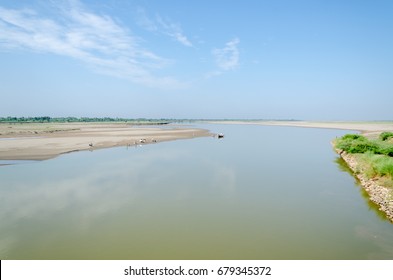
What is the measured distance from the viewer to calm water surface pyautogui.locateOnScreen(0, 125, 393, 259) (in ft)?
31.2

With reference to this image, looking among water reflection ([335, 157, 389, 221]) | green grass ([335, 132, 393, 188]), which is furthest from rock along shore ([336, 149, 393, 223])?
green grass ([335, 132, 393, 188])

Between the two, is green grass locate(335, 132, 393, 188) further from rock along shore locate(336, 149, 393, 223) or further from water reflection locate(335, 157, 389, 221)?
water reflection locate(335, 157, 389, 221)

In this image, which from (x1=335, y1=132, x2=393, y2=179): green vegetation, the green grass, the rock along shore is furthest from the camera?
(x1=335, y1=132, x2=393, y2=179): green vegetation

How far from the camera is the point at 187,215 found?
41.8 ft

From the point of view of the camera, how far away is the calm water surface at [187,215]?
374 inches

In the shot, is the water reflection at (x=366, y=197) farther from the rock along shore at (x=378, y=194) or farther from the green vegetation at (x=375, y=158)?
the green vegetation at (x=375, y=158)

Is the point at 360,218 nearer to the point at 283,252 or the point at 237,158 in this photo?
the point at 283,252

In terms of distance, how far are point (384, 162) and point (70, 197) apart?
740 inches

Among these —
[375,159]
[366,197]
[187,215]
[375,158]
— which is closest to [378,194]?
[366,197]

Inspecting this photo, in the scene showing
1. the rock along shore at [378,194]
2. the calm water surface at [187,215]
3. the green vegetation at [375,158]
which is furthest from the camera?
the green vegetation at [375,158]

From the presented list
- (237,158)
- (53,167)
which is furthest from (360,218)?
(53,167)

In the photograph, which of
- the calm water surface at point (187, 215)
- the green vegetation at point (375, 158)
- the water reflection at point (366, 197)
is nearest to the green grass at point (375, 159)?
the green vegetation at point (375, 158)

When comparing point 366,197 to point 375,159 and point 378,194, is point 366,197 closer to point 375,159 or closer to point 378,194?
point 378,194
